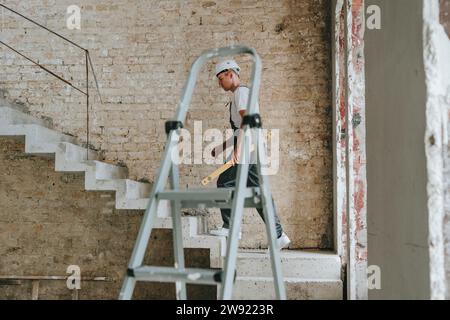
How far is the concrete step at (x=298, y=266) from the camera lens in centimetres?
372

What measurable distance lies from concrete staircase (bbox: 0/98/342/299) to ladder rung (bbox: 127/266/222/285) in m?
1.73

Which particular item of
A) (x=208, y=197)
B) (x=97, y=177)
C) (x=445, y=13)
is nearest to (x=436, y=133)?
(x=445, y=13)

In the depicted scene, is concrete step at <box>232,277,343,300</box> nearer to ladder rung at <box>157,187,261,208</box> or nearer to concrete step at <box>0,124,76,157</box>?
ladder rung at <box>157,187,261,208</box>

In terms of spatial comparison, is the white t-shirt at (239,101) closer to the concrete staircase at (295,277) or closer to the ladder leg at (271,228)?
the ladder leg at (271,228)

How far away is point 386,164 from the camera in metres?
2.20

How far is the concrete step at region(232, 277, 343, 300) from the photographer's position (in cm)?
357

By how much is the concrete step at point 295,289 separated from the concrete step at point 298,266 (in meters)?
0.12

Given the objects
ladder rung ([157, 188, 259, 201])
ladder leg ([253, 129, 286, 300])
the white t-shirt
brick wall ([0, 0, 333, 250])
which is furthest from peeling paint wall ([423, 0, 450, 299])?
brick wall ([0, 0, 333, 250])

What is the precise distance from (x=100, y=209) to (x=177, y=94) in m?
1.43

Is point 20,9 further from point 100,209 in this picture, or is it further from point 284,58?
point 284,58

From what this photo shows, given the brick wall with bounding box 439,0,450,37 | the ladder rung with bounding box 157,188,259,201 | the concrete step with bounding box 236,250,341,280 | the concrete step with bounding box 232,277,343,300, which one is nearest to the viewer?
the brick wall with bounding box 439,0,450,37

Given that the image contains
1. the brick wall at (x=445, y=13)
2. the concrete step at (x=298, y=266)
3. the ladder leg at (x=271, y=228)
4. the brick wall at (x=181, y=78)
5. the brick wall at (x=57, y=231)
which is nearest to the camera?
the brick wall at (x=445, y=13)

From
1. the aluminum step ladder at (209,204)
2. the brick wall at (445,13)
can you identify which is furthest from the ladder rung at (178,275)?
the brick wall at (445,13)
